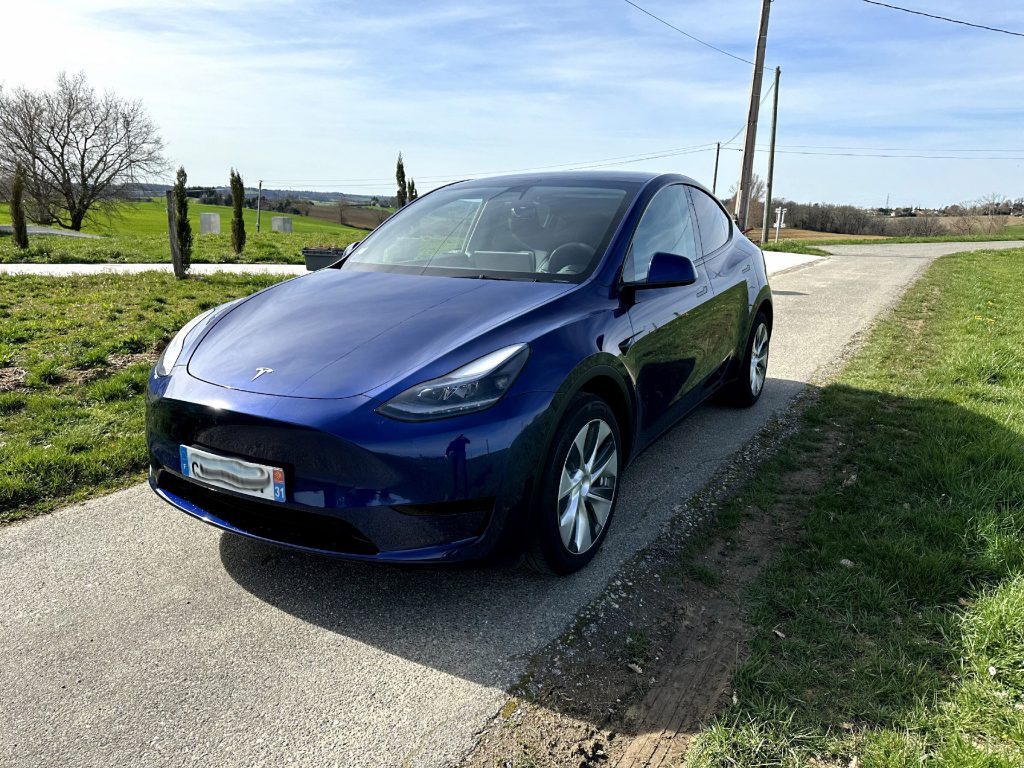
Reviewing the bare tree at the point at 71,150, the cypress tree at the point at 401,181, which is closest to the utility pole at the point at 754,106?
the cypress tree at the point at 401,181

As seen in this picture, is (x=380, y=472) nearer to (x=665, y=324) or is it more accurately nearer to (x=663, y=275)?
(x=663, y=275)

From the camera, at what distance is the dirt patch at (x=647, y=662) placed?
2.13 metres

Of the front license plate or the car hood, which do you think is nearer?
the front license plate

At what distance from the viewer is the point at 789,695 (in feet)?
7.52

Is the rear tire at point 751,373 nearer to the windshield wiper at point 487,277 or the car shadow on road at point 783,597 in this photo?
the car shadow on road at point 783,597

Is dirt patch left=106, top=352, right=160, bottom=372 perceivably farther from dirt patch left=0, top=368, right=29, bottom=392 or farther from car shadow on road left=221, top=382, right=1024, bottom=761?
car shadow on road left=221, top=382, right=1024, bottom=761

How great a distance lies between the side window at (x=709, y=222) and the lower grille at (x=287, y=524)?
9.73 feet

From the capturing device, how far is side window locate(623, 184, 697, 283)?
11.6ft

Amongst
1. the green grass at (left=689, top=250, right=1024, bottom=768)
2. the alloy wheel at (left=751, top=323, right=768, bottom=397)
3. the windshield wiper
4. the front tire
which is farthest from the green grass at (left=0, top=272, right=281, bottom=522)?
the alloy wheel at (left=751, top=323, right=768, bottom=397)

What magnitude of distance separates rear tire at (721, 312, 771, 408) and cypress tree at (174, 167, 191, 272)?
875 centimetres

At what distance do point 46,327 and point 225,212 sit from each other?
4762cm

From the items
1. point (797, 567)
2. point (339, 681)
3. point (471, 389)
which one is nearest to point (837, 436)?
point (797, 567)

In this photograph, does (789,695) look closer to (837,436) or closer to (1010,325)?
(837,436)

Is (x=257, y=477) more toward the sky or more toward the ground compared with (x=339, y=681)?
more toward the sky
